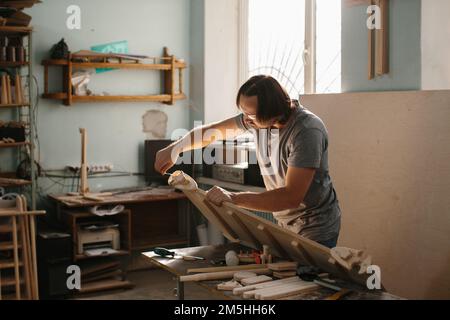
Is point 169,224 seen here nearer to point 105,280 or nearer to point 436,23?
point 105,280

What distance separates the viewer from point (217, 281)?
223 centimetres

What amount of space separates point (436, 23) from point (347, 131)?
0.77m

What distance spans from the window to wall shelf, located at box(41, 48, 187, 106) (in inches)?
25.0

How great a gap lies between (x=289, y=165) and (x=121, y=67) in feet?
10.3

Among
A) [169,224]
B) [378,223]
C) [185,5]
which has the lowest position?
[169,224]

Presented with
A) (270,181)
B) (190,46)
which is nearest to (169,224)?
(190,46)

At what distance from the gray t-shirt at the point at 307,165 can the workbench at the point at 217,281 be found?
31 cm

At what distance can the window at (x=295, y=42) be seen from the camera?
14.6 ft

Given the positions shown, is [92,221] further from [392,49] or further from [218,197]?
[218,197]

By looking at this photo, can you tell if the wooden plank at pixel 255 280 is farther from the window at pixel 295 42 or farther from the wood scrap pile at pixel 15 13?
the wood scrap pile at pixel 15 13

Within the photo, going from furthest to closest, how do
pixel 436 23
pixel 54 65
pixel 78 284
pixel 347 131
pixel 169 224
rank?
pixel 169 224, pixel 54 65, pixel 78 284, pixel 347 131, pixel 436 23
